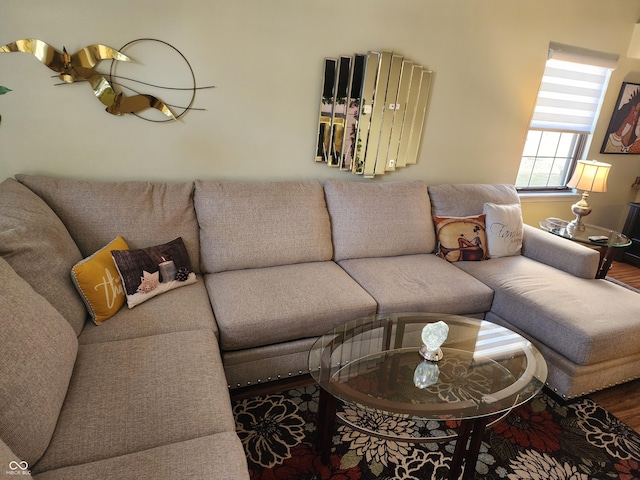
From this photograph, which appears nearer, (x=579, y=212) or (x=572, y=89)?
(x=579, y=212)

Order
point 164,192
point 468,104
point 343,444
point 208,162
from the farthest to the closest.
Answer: point 468,104 < point 208,162 < point 164,192 < point 343,444

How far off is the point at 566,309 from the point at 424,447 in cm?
100

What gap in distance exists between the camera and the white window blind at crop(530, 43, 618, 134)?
3.10 m

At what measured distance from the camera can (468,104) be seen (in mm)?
2900

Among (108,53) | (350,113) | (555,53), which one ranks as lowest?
(350,113)

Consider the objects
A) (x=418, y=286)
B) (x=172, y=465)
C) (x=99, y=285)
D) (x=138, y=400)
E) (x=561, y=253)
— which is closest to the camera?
(x=172, y=465)

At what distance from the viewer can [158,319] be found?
1646 millimetres

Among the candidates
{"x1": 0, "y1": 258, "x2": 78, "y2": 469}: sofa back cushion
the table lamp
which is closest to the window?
the table lamp

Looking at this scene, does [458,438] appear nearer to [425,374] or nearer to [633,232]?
[425,374]

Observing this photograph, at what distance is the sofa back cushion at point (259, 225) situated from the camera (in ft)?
7.00

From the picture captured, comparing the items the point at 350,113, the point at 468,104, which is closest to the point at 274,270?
the point at 350,113

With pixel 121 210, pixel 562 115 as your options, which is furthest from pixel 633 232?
pixel 121 210

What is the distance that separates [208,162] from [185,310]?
3.30 feet

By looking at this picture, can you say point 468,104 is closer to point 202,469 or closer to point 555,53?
point 555,53
